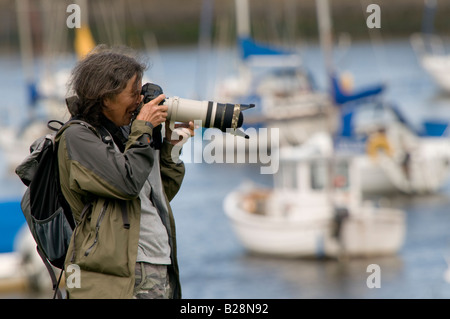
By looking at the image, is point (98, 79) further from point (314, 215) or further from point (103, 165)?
point (314, 215)

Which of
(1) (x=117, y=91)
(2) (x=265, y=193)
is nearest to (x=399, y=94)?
(2) (x=265, y=193)

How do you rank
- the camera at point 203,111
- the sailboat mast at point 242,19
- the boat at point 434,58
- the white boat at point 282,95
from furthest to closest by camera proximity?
the boat at point 434,58 → the sailboat mast at point 242,19 → the white boat at point 282,95 → the camera at point 203,111

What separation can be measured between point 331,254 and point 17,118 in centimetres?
2314

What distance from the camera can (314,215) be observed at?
17.0m

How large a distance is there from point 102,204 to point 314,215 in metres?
14.6

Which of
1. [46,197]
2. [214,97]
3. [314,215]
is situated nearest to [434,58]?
[214,97]

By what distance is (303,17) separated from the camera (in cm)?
7112

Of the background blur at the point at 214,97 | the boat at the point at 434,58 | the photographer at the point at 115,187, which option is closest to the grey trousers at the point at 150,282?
the photographer at the point at 115,187

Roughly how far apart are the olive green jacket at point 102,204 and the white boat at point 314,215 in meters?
14.1

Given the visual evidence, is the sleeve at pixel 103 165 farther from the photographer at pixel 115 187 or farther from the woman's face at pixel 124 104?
the woman's face at pixel 124 104

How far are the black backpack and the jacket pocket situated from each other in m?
0.07

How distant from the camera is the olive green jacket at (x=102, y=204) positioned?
254 cm

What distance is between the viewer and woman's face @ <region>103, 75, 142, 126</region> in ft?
8.82

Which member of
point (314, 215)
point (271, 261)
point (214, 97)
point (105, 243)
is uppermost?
point (214, 97)
